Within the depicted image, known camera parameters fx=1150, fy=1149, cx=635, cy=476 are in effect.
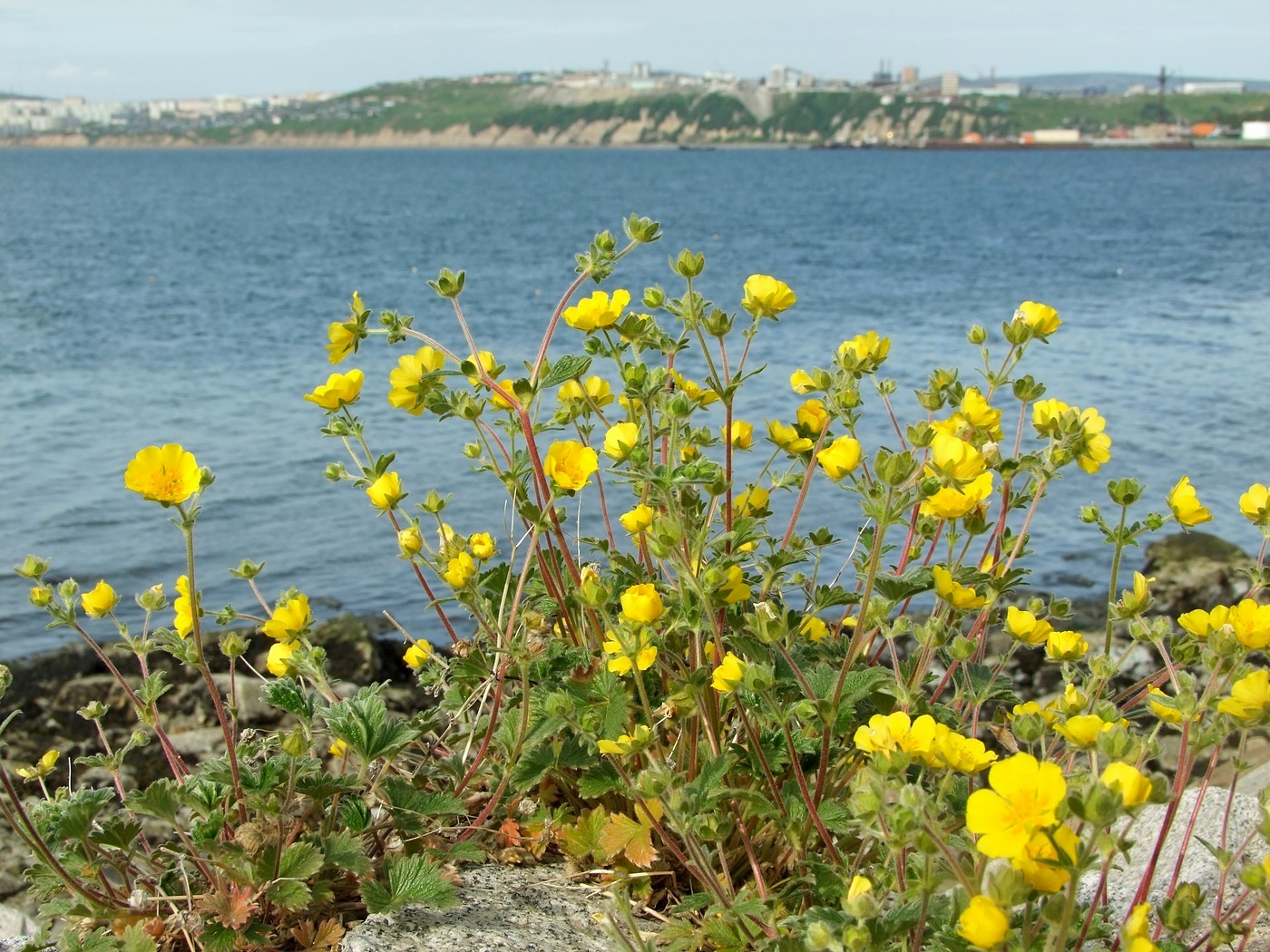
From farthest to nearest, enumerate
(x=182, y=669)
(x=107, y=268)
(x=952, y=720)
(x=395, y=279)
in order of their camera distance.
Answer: (x=107, y=268)
(x=395, y=279)
(x=182, y=669)
(x=952, y=720)

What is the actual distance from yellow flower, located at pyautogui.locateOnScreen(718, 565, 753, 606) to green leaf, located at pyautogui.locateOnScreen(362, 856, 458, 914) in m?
0.71

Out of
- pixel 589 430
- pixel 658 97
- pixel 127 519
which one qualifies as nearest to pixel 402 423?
pixel 127 519

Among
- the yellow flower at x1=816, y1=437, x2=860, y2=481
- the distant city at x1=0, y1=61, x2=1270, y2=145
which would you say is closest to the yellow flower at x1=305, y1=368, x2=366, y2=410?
the yellow flower at x1=816, y1=437, x2=860, y2=481

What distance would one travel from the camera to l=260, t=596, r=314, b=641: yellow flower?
7.50 ft

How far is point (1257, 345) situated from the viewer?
16.7 metres

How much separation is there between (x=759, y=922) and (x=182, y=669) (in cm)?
542

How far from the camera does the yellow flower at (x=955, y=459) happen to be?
194cm

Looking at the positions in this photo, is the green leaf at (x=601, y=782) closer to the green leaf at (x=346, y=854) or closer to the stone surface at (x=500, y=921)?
the stone surface at (x=500, y=921)

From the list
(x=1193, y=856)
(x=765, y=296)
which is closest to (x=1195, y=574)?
(x=1193, y=856)

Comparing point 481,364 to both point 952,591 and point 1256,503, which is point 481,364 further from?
point 1256,503

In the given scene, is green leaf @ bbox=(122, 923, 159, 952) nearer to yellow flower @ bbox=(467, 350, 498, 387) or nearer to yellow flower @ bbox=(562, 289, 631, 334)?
yellow flower @ bbox=(467, 350, 498, 387)

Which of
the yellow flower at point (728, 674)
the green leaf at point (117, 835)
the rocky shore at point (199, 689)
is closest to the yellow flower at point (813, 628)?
the yellow flower at point (728, 674)

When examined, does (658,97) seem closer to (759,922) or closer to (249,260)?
(249,260)

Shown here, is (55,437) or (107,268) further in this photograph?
(107,268)
